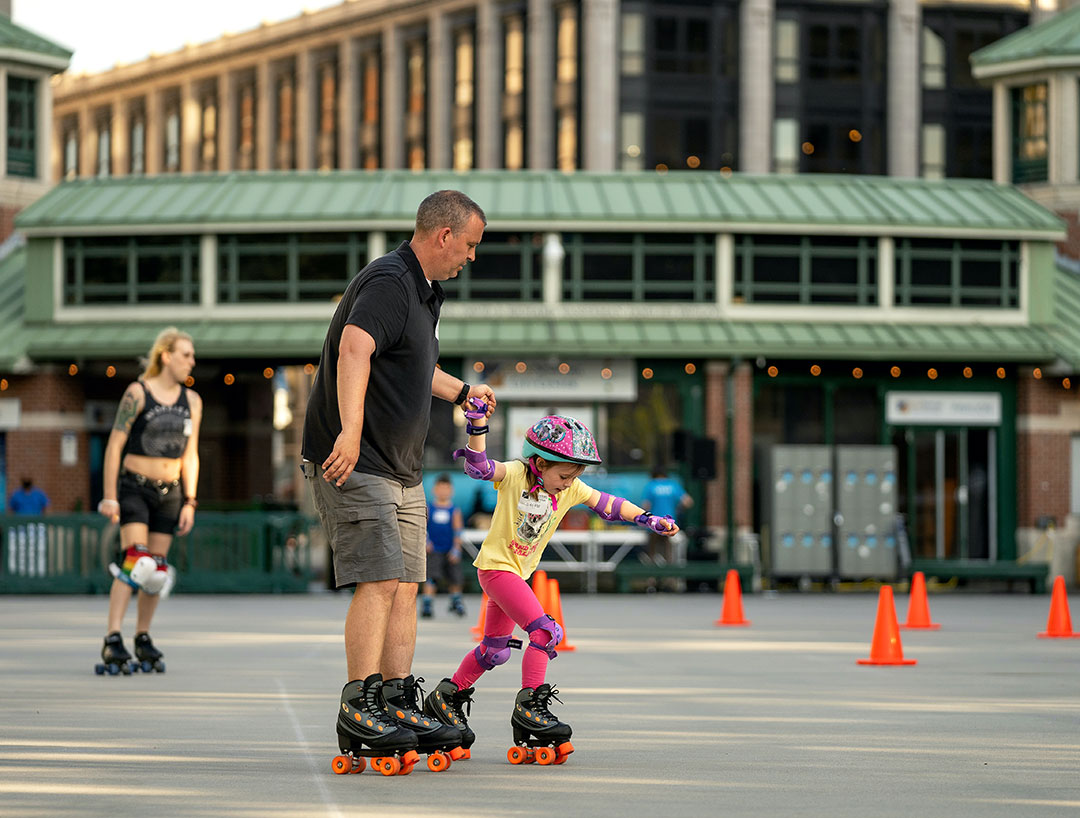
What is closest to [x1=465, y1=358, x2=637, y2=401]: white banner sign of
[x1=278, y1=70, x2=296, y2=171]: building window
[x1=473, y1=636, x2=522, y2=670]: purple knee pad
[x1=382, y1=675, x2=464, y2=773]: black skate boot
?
[x1=473, y1=636, x2=522, y2=670]: purple knee pad

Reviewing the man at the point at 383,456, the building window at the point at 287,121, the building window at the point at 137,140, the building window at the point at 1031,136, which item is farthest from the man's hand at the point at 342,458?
the building window at the point at 137,140

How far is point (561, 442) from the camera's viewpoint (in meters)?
7.81

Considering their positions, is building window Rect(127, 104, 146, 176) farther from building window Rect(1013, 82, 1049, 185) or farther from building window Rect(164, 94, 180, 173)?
building window Rect(1013, 82, 1049, 185)

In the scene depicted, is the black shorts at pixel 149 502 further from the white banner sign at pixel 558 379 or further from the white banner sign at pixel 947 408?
the white banner sign at pixel 947 408

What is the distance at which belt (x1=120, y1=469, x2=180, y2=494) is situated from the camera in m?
11.9

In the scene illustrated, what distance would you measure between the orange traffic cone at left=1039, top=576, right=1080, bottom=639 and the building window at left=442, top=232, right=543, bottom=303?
15534 mm

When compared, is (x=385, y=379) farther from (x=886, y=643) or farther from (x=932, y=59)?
(x=932, y=59)

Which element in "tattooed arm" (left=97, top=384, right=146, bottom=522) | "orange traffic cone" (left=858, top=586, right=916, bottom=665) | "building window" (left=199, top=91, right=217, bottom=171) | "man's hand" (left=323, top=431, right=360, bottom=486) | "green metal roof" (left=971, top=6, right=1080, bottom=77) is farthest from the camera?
"building window" (left=199, top=91, right=217, bottom=171)

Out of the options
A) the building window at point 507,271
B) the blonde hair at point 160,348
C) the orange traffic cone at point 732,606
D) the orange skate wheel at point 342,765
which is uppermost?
the building window at point 507,271

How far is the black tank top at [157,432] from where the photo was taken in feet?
39.3

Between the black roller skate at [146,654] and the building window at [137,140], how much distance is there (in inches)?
2967

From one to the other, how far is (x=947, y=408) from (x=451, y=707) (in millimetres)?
25171

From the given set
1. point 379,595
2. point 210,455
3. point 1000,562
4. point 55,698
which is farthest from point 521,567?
point 210,455

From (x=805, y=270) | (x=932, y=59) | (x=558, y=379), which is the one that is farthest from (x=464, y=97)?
(x=558, y=379)
